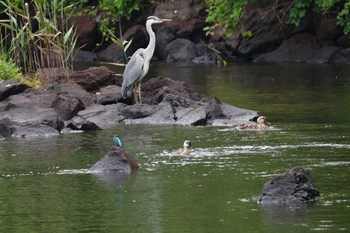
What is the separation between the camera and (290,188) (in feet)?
41.8

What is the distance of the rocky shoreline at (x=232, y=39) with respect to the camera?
125 feet

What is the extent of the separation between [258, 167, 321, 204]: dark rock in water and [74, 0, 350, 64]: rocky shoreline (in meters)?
23.0

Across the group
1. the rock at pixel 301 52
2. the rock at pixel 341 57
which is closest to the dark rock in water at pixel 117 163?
the rock at pixel 341 57

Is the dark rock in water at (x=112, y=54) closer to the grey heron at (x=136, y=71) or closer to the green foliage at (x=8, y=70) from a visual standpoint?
the grey heron at (x=136, y=71)

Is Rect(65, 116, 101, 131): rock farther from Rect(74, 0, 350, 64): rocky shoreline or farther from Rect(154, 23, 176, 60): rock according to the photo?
Rect(154, 23, 176, 60): rock

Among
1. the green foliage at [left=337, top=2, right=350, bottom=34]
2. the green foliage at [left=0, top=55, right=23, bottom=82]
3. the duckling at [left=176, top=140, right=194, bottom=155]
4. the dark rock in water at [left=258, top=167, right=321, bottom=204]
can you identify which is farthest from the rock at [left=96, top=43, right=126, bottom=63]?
the dark rock in water at [left=258, top=167, right=321, bottom=204]

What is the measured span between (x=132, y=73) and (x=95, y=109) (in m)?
1.38

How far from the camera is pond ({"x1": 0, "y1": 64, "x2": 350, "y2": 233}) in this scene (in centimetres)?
1226

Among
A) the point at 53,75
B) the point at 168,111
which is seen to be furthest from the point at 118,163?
the point at 53,75

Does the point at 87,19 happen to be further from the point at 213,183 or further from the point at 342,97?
the point at 213,183

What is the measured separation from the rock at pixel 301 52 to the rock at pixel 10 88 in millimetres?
16696

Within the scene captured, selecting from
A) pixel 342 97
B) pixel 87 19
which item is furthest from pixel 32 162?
pixel 87 19

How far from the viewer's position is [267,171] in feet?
50.4

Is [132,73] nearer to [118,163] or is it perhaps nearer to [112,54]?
[118,163]
